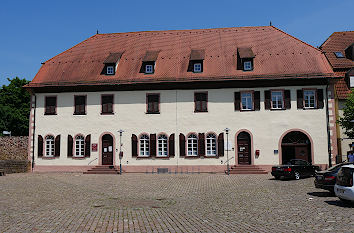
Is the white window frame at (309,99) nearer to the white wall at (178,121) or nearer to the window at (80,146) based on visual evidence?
the white wall at (178,121)

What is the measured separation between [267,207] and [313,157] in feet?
51.0

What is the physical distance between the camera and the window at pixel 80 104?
28094mm

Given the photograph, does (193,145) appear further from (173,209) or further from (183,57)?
(173,209)

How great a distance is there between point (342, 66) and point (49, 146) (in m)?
25.8

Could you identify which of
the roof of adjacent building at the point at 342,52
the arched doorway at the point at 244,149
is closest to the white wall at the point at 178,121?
the arched doorway at the point at 244,149

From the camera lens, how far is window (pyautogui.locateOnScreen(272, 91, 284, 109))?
26.4 meters

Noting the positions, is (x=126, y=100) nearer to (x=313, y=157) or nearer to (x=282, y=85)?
(x=282, y=85)

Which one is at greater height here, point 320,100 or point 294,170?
point 320,100

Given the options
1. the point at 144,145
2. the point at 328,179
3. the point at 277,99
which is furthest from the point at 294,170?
the point at 144,145

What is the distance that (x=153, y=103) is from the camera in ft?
89.9

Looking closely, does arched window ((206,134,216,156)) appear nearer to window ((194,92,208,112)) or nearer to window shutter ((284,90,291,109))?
window ((194,92,208,112))

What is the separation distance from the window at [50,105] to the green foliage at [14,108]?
20911mm

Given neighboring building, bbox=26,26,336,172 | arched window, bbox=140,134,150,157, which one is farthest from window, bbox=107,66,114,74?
arched window, bbox=140,134,150,157

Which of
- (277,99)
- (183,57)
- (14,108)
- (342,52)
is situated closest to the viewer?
(277,99)
